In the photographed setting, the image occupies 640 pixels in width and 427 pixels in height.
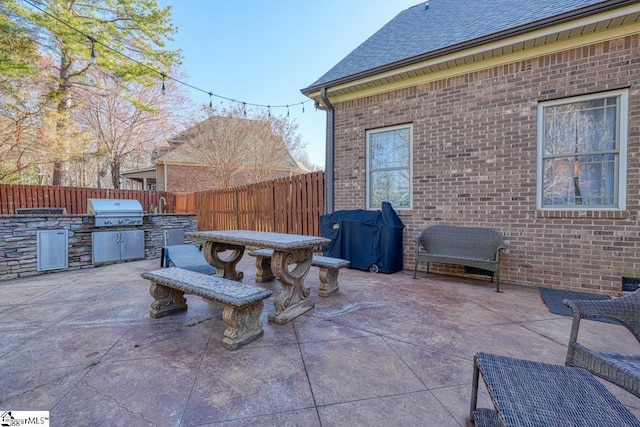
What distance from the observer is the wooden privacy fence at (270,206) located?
614 cm

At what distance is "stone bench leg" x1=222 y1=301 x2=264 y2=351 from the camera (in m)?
2.16

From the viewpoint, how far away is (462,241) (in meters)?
4.14

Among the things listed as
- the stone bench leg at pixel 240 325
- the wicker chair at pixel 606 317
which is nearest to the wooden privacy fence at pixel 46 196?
the stone bench leg at pixel 240 325

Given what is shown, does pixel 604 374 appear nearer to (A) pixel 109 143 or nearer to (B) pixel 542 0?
(B) pixel 542 0

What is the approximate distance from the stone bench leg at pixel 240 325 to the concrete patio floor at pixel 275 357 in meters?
0.07

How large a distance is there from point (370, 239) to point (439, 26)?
4340 millimetres

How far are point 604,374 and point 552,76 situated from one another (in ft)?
13.3

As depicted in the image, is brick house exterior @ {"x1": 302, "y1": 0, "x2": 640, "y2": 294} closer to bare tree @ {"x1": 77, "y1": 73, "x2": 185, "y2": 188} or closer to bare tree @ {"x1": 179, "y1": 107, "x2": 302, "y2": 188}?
bare tree @ {"x1": 179, "y1": 107, "x2": 302, "y2": 188}

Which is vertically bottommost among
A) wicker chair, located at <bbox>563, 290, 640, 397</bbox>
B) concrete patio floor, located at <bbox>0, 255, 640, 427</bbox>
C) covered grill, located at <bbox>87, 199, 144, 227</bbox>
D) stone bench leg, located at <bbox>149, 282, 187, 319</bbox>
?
concrete patio floor, located at <bbox>0, 255, 640, 427</bbox>

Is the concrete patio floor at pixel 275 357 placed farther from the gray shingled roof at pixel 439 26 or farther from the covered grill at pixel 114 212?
the gray shingled roof at pixel 439 26

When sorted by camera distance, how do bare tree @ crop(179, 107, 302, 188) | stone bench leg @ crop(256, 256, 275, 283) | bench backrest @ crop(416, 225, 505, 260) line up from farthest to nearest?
bare tree @ crop(179, 107, 302, 188)
stone bench leg @ crop(256, 256, 275, 283)
bench backrest @ crop(416, 225, 505, 260)

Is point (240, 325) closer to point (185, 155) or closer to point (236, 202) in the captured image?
point (236, 202)

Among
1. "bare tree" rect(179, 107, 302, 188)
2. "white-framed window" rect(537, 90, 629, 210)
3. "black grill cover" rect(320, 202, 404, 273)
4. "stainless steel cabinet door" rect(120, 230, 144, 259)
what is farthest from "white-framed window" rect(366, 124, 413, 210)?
"bare tree" rect(179, 107, 302, 188)

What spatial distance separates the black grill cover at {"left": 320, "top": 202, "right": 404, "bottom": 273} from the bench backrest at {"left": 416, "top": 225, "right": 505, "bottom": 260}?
48 centimetres
